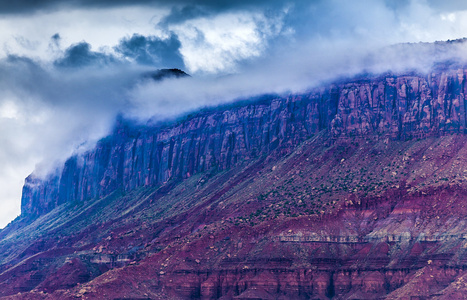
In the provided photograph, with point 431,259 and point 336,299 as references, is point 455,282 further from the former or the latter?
point 336,299

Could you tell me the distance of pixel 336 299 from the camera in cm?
19762

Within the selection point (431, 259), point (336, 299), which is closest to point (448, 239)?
point (431, 259)

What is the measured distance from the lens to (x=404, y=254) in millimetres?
199500

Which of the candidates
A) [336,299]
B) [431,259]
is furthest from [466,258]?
[336,299]

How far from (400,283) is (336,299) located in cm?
1047

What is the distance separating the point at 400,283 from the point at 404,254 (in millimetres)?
6316

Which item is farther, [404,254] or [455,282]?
[404,254]

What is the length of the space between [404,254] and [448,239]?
734 centimetres

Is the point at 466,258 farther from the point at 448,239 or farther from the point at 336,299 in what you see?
the point at 336,299

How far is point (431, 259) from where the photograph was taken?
7657 inches

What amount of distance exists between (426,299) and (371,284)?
1267cm

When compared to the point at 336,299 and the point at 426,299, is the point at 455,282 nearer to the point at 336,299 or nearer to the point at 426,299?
the point at 426,299

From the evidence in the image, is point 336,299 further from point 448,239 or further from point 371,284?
point 448,239

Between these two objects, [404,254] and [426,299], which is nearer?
[426,299]
